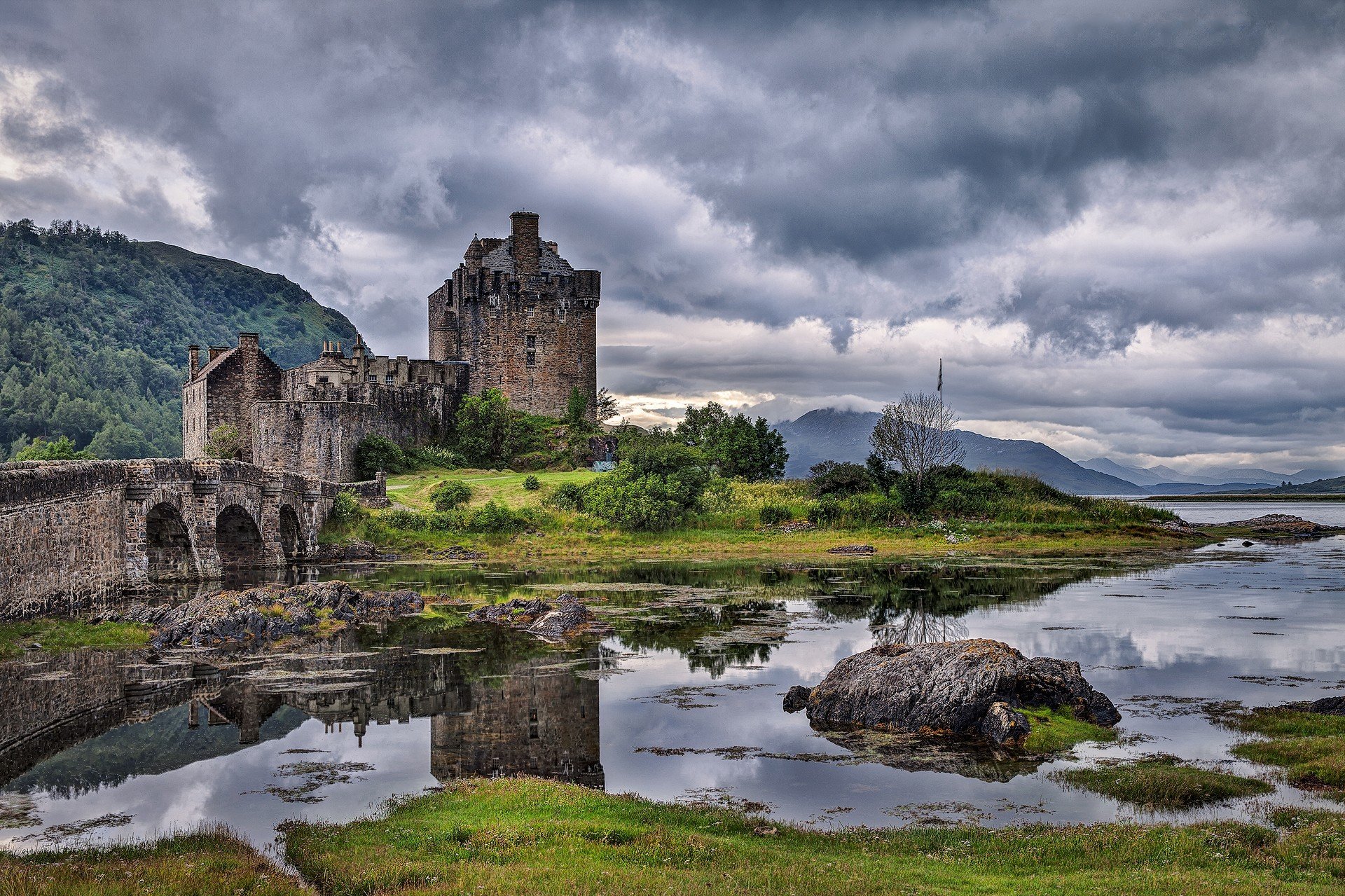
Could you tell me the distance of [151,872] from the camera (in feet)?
33.9

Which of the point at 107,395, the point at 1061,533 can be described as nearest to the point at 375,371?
the point at 1061,533

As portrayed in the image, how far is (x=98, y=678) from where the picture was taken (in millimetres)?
21125

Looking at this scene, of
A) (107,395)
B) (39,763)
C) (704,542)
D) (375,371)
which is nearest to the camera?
(39,763)

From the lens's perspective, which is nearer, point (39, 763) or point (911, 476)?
point (39, 763)

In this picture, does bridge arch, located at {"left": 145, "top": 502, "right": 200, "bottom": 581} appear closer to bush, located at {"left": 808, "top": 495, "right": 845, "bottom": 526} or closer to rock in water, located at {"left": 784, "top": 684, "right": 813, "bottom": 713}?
rock in water, located at {"left": 784, "top": 684, "right": 813, "bottom": 713}

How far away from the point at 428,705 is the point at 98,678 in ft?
23.5

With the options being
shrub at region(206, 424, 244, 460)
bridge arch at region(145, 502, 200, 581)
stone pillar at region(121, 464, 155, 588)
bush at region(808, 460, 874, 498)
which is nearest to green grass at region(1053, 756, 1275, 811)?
stone pillar at region(121, 464, 155, 588)

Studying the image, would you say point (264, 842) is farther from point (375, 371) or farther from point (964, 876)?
point (375, 371)

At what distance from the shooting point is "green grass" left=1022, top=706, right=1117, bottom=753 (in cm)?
1691

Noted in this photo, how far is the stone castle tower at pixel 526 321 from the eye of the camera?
3275 inches

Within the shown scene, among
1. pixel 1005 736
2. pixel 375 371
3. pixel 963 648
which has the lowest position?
pixel 1005 736

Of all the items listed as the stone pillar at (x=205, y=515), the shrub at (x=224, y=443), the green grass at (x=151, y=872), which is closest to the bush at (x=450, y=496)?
the shrub at (x=224, y=443)

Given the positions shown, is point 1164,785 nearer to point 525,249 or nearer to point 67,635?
point 67,635

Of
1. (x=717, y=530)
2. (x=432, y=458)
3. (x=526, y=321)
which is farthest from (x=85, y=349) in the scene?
(x=717, y=530)
